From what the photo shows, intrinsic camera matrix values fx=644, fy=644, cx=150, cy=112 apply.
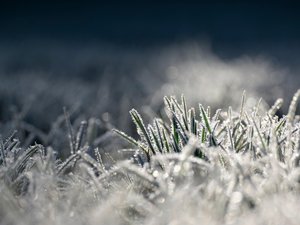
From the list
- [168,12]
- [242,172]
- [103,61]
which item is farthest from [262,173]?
[168,12]

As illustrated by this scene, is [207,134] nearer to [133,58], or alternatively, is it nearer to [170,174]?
[170,174]

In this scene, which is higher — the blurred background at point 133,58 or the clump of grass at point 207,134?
the clump of grass at point 207,134

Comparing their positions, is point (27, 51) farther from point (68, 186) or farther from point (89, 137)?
point (68, 186)

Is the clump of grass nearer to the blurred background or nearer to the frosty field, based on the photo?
the frosty field

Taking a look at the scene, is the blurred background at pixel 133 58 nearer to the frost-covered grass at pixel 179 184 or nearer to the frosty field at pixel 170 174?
the frosty field at pixel 170 174

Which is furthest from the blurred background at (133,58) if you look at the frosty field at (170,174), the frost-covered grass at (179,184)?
the frost-covered grass at (179,184)

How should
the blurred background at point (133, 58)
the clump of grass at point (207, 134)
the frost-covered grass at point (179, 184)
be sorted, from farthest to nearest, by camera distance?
the blurred background at point (133, 58), the clump of grass at point (207, 134), the frost-covered grass at point (179, 184)
